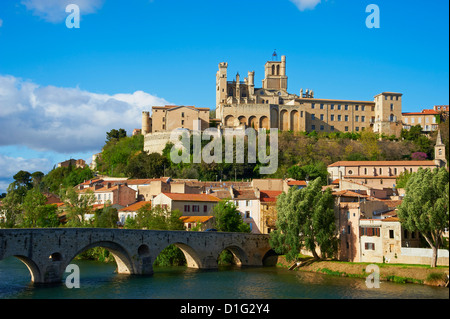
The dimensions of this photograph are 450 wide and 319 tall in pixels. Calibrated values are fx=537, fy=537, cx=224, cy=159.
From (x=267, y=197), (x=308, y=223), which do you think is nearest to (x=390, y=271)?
(x=308, y=223)

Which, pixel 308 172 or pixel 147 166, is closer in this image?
pixel 308 172

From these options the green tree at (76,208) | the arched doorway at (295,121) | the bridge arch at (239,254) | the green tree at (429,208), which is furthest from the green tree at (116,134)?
the green tree at (429,208)

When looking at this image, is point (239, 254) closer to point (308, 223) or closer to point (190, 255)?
point (190, 255)

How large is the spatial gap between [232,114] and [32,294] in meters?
75.3

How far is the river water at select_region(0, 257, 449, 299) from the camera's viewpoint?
34.9 metres

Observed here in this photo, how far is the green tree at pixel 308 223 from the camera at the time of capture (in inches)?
1864

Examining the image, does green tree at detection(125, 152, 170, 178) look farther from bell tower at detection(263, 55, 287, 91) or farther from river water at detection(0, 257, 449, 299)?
river water at detection(0, 257, 449, 299)

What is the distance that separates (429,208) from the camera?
130ft

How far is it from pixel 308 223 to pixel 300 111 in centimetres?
6352

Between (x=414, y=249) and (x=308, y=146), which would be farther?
(x=308, y=146)

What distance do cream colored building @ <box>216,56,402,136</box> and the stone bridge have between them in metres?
53.0

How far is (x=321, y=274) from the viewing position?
4569 cm
